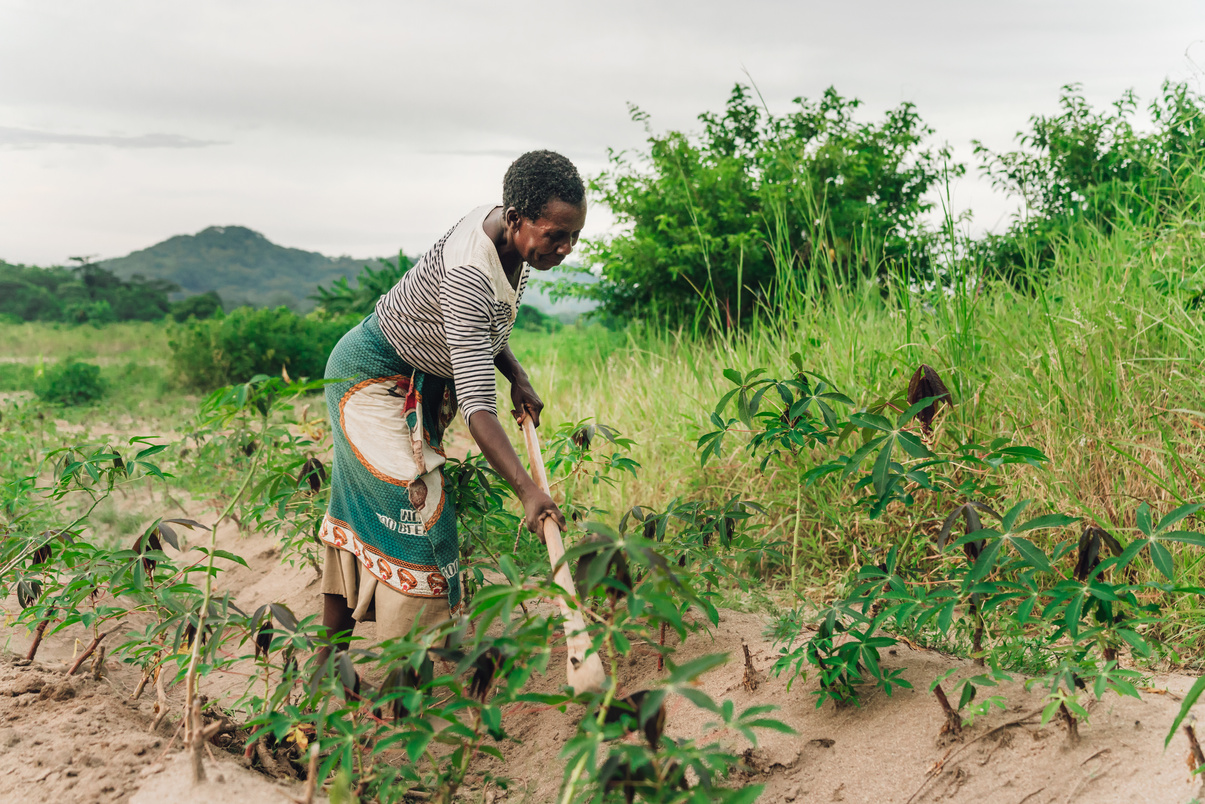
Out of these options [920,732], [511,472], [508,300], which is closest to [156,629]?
[511,472]

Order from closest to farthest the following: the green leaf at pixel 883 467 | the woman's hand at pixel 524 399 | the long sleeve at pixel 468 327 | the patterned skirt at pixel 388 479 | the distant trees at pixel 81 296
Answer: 1. the green leaf at pixel 883 467
2. the long sleeve at pixel 468 327
3. the patterned skirt at pixel 388 479
4. the woman's hand at pixel 524 399
5. the distant trees at pixel 81 296

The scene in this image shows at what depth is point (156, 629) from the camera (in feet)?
6.02

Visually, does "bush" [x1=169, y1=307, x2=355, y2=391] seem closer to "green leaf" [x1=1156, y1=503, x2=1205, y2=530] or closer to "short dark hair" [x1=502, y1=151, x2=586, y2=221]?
"short dark hair" [x1=502, y1=151, x2=586, y2=221]

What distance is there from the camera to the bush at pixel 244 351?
8531 mm

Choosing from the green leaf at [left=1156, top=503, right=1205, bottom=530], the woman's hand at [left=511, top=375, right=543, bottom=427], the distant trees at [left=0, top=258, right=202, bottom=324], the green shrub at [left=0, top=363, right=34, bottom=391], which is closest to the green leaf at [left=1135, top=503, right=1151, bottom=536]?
the green leaf at [left=1156, top=503, right=1205, bottom=530]

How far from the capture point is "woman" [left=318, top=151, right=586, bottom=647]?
78.7 inches

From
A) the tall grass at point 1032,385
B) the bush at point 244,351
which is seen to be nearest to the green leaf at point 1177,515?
the tall grass at point 1032,385

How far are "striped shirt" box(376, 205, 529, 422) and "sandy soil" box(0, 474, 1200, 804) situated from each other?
0.83m

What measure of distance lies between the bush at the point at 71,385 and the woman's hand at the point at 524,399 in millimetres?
7242

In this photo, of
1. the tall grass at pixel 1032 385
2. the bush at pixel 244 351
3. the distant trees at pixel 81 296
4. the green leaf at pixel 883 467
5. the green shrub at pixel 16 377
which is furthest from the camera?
the distant trees at pixel 81 296

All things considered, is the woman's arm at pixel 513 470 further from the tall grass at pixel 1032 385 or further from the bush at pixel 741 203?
the bush at pixel 741 203

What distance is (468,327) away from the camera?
2.00 meters

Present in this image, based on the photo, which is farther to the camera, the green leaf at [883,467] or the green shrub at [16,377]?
the green shrub at [16,377]

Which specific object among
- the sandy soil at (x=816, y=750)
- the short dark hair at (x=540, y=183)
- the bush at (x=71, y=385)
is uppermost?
the short dark hair at (x=540, y=183)
